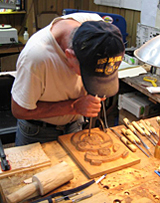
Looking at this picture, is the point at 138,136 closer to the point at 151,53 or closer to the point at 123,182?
the point at 123,182

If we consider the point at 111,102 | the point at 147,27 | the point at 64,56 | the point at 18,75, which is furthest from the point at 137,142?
the point at 147,27

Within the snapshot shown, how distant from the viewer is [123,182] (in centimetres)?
115

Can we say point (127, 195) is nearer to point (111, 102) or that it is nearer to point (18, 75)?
point (18, 75)

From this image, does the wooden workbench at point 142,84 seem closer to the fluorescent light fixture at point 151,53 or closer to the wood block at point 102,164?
the wood block at point 102,164

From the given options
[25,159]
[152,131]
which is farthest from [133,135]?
[25,159]

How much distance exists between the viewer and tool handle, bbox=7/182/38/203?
1.00m

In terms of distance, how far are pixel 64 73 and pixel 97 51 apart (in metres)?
0.31

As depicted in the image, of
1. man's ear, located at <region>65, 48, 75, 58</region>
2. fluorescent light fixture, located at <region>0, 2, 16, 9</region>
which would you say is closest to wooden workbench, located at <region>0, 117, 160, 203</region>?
man's ear, located at <region>65, 48, 75, 58</region>

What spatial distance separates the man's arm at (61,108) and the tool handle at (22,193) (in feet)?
1.33

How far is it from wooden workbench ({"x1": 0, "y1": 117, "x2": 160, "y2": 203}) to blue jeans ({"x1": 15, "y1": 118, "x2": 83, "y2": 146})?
0.21 meters

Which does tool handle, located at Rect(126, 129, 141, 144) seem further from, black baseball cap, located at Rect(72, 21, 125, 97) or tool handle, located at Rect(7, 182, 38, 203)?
tool handle, located at Rect(7, 182, 38, 203)

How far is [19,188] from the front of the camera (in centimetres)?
109

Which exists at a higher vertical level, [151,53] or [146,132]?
[151,53]

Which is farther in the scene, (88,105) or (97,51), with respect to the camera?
(88,105)
